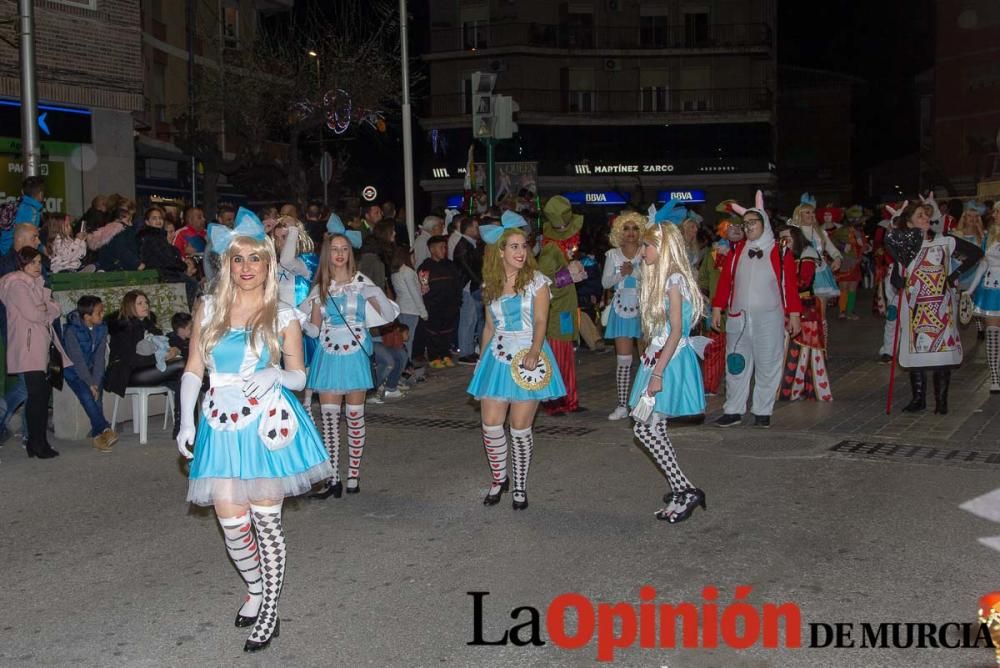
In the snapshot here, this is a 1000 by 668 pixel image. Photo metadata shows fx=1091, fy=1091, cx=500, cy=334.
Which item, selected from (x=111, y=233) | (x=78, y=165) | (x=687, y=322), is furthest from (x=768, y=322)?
(x=78, y=165)

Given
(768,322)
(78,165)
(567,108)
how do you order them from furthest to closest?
1. (567,108)
2. (78,165)
3. (768,322)

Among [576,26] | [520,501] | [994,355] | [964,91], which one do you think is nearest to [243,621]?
[520,501]

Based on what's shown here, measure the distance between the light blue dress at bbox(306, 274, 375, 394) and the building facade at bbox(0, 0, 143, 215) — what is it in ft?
43.4

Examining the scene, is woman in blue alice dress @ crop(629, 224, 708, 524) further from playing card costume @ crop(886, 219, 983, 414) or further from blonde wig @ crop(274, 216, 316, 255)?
playing card costume @ crop(886, 219, 983, 414)

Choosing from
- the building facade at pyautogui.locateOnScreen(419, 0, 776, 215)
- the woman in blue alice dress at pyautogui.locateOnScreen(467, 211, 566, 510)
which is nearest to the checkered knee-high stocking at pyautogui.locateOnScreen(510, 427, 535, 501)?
the woman in blue alice dress at pyautogui.locateOnScreen(467, 211, 566, 510)

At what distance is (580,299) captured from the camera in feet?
52.9

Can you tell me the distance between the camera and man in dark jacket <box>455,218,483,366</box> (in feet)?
50.3

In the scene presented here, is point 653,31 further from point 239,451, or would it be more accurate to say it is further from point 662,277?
point 239,451

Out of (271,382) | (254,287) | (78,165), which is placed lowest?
(271,382)

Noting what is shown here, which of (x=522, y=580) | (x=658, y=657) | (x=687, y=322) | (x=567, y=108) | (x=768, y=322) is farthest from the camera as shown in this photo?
(x=567, y=108)

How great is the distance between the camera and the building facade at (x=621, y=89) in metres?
51.3

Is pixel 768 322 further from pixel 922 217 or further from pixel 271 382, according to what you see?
pixel 271 382

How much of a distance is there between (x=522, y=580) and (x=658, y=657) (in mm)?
1199

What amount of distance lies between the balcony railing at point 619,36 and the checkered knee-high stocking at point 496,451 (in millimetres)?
45888
